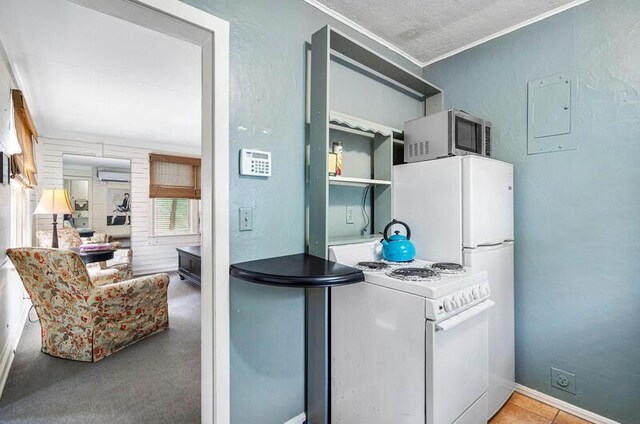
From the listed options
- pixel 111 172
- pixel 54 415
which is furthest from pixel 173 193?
pixel 54 415

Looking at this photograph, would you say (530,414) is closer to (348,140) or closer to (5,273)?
(348,140)

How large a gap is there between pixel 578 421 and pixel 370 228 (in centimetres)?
172

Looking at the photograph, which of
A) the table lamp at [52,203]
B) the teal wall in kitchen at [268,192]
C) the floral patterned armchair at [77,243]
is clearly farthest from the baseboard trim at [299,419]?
the table lamp at [52,203]

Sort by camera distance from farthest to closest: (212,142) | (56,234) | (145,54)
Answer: (56,234), (145,54), (212,142)

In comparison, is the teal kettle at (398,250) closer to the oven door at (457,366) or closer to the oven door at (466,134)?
the oven door at (457,366)

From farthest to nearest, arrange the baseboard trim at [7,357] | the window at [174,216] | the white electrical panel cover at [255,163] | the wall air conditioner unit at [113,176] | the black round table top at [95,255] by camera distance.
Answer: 1. the window at [174,216]
2. the wall air conditioner unit at [113,176]
3. the black round table top at [95,255]
4. the baseboard trim at [7,357]
5. the white electrical panel cover at [255,163]

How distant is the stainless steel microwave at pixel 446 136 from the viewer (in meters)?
1.86

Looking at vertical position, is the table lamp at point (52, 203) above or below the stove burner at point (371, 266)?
above

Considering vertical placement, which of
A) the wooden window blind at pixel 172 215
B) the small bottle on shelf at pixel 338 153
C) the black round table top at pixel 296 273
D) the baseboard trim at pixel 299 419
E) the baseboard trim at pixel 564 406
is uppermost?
the small bottle on shelf at pixel 338 153

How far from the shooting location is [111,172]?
534 centimetres

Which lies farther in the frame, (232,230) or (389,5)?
(389,5)

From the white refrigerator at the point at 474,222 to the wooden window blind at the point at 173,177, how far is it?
5.19m

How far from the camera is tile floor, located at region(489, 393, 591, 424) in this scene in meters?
1.80

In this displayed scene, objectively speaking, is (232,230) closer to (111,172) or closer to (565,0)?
(565,0)
